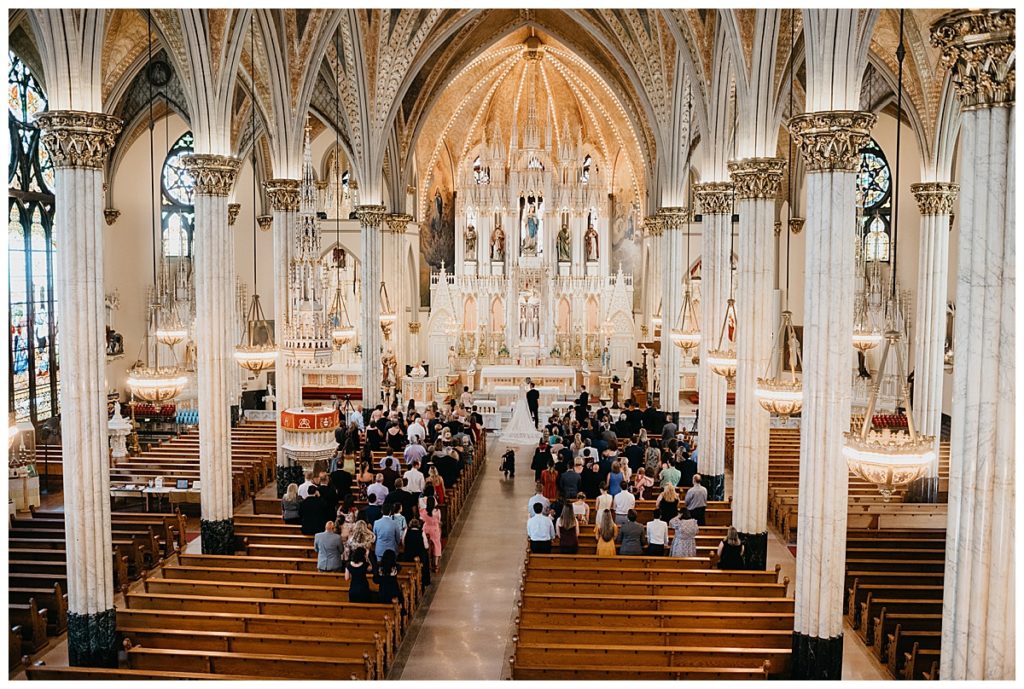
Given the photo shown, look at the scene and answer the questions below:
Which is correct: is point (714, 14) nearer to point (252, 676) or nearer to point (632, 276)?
point (252, 676)

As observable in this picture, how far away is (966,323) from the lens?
7008 mm

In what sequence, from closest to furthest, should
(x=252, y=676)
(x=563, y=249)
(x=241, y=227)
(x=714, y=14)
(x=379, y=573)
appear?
(x=252, y=676) < (x=379, y=573) < (x=714, y=14) < (x=241, y=227) < (x=563, y=249)

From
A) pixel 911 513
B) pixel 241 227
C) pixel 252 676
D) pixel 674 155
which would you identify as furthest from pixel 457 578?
pixel 241 227

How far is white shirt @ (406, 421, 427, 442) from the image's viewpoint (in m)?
18.5

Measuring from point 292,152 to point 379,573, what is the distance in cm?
1098

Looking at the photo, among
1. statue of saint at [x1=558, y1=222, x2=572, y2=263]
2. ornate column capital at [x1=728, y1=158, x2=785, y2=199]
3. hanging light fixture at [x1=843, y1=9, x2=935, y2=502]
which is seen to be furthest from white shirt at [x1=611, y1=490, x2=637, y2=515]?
statue of saint at [x1=558, y1=222, x2=572, y2=263]

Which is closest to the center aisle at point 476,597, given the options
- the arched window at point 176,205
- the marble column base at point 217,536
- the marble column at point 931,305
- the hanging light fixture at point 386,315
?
the marble column base at point 217,536

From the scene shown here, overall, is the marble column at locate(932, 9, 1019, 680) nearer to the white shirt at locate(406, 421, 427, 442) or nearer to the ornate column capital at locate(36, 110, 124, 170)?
the ornate column capital at locate(36, 110, 124, 170)

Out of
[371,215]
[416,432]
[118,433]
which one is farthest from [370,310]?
[118,433]

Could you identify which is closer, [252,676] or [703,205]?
[252,676]

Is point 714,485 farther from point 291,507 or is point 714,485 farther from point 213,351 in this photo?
point 213,351

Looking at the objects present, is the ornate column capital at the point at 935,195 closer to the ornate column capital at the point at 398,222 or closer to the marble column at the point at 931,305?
the marble column at the point at 931,305

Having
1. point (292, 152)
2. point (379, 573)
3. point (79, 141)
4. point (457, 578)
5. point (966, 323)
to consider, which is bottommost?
point (457, 578)

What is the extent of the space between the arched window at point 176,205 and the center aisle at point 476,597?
18368 mm
